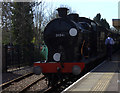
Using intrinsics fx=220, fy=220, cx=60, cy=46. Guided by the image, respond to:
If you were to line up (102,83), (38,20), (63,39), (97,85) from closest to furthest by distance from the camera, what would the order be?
(97,85) < (102,83) < (63,39) < (38,20)

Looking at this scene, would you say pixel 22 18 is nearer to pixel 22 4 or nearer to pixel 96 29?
pixel 22 4

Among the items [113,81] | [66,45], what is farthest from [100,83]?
[66,45]

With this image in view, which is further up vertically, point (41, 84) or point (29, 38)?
point (29, 38)

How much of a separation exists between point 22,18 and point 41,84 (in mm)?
12899

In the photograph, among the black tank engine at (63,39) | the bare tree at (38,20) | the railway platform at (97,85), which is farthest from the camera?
the bare tree at (38,20)

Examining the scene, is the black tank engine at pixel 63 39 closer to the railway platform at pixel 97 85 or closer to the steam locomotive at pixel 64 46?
the steam locomotive at pixel 64 46

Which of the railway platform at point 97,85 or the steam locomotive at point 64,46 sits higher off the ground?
the steam locomotive at point 64,46

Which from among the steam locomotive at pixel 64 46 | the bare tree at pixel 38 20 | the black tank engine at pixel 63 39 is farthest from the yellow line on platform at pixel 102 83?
the bare tree at pixel 38 20

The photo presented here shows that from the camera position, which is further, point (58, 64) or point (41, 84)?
point (41, 84)

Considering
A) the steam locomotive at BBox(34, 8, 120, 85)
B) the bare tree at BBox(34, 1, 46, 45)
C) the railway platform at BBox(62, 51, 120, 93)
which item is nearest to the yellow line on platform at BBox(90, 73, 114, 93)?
the railway platform at BBox(62, 51, 120, 93)

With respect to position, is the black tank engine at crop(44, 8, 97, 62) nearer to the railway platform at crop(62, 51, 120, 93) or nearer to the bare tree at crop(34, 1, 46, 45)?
the railway platform at crop(62, 51, 120, 93)

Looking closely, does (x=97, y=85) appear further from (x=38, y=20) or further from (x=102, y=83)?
(x=38, y=20)

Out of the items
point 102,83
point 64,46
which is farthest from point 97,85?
point 64,46

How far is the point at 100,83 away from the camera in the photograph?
6.70 metres
